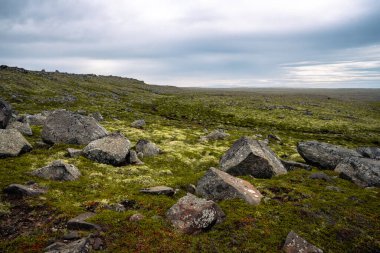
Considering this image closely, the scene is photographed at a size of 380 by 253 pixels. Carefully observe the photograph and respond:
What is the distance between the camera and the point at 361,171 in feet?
95.7

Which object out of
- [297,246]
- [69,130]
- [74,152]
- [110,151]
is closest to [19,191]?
[74,152]

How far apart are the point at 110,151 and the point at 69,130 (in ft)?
30.3

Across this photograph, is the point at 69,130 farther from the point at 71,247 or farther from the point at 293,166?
the point at 293,166

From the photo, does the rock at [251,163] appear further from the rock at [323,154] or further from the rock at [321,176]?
the rock at [323,154]

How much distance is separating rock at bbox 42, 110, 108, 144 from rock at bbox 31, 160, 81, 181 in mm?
11367

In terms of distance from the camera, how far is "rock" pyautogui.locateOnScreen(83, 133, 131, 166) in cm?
3070

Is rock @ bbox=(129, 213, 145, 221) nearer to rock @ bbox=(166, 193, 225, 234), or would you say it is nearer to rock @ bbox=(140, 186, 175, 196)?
rock @ bbox=(166, 193, 225, 234)

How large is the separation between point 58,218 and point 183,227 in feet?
25.5

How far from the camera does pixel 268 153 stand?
31.3 m

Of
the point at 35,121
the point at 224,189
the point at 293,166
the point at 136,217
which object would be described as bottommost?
the point at 293,166

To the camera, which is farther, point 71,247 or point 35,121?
point 35,121

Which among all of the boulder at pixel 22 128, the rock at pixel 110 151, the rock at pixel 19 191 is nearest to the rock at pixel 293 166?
the rock at pixel 110 151

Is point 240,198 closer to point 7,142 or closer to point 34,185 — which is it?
point 34,185

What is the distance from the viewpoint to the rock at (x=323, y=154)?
3434 cm
